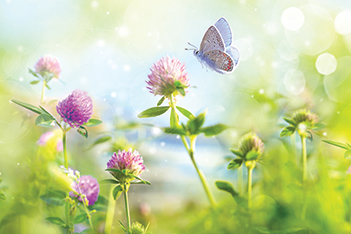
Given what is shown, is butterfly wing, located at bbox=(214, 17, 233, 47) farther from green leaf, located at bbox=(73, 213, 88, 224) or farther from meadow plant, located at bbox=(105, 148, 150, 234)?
green leaf, located at bbox=(73, 213, 88, 224)

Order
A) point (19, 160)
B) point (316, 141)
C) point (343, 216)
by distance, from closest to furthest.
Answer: point (343, 216) < point (316, 141) < point (19, 160)

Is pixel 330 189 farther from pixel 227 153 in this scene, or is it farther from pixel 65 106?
pixel 65 106

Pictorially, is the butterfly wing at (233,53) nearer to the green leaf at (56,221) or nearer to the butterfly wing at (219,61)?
the butterfly wing at (219,61)

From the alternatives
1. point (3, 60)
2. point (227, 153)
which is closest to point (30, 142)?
point (3, 60)

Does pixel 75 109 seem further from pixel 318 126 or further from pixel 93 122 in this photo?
pixel 318 126

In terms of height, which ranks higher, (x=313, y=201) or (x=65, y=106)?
(x=65, y=106)

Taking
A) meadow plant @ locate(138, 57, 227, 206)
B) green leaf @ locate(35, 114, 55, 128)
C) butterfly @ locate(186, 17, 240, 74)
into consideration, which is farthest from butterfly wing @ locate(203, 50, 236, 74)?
green leaf @ locate(35, 114, 55, 128)

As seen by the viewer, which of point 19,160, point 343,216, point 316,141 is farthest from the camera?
point 19,160
